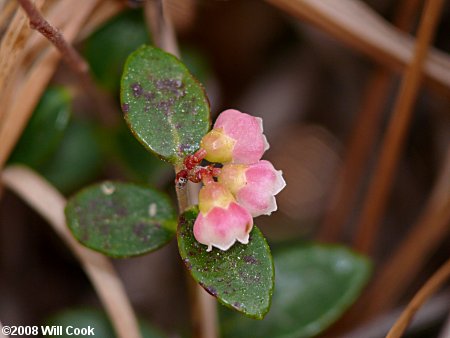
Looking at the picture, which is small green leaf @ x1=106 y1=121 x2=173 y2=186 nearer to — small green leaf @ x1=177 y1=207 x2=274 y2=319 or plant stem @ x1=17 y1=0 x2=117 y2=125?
plant stem @ x1=17 y1=0 x2=117 y2=125

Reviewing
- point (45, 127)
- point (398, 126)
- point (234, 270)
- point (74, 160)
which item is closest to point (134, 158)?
Answer: point (74, 160)

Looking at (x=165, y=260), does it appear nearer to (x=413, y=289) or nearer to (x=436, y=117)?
(x=413, y=289)

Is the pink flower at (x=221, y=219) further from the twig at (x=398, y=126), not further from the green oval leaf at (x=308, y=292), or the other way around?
the twig at (x=398, y=126)

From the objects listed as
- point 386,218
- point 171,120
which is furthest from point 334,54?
point 171,120

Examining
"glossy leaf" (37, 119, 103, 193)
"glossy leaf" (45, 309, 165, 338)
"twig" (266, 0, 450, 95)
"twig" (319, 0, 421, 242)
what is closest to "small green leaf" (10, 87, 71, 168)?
"glossy leaf" (37, 119, 103, 193)

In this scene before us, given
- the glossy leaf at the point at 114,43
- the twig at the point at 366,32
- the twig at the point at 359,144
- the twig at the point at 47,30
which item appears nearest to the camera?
the twig at the point at 47,30

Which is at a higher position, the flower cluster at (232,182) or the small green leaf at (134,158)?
the flower cluster at (232,182)

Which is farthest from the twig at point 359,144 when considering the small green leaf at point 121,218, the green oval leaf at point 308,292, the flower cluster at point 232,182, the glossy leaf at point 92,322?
the flower cluster at point 232,182
